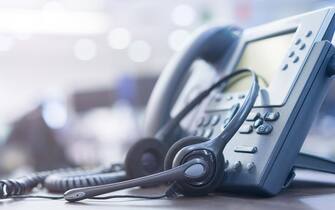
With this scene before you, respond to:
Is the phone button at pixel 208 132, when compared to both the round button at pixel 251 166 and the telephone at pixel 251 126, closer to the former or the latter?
the telephone at pixel 251 126

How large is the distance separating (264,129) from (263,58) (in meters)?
0.16

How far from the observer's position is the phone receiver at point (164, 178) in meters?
0.42

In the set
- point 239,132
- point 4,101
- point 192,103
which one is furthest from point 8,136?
point 4,101

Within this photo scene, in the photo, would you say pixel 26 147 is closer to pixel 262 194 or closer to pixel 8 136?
pixel 8 136

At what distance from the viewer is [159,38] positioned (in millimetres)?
6141

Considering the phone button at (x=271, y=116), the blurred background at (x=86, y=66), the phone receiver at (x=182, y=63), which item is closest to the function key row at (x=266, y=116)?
the phone button at (x=271, y=116)

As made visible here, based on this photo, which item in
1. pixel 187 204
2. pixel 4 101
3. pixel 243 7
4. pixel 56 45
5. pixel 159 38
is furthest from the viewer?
pixel 4 101

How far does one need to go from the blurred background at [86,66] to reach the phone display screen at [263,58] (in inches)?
9.4

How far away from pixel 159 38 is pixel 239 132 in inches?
226

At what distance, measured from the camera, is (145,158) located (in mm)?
578

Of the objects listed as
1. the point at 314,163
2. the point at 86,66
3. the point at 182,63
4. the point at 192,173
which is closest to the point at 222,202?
the point at 192,173

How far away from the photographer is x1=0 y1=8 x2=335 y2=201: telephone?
0.42 meters

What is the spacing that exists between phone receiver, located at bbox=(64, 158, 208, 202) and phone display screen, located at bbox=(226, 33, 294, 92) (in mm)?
154

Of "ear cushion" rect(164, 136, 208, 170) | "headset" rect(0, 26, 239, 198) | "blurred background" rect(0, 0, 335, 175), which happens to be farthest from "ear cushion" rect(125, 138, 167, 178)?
"blurred background" rect(0, 0, 335, 175)
